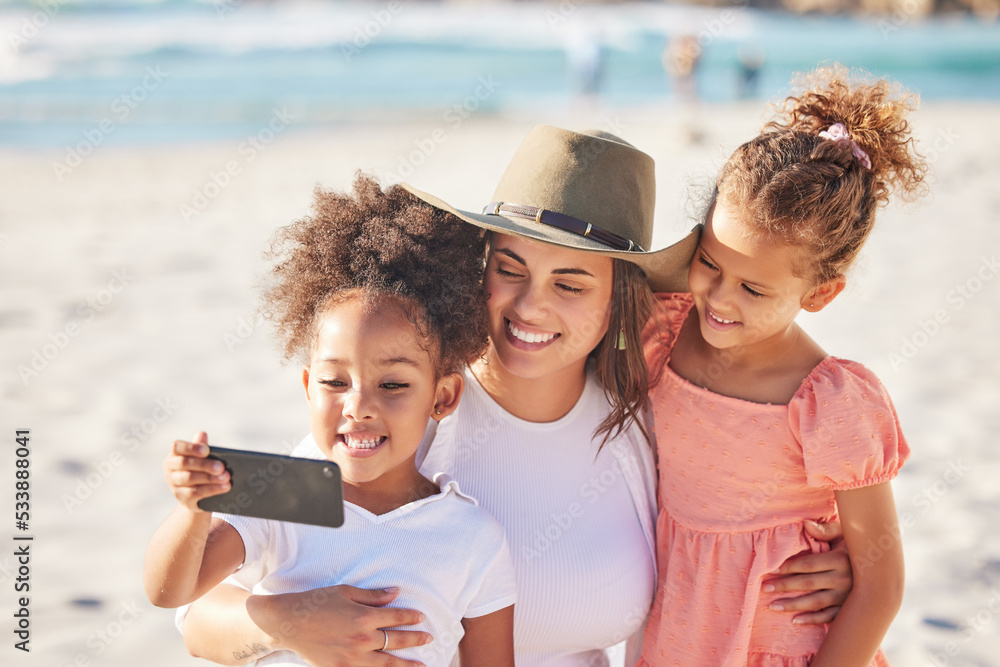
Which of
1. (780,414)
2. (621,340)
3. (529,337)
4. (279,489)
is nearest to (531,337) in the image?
(529,337)

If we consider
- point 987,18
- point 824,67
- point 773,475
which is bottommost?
point 773,475

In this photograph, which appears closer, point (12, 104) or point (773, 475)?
point (773, 475)

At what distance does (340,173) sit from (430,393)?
10366mm

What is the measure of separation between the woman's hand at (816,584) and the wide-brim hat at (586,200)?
0.92 meters

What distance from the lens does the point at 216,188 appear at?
10867 mm

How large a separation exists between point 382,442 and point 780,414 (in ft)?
3.65

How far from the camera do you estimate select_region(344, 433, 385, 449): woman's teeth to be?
2.12 m

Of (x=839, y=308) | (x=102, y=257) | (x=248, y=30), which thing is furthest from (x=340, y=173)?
(x=248, y=30)

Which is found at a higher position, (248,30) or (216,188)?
(248,30)

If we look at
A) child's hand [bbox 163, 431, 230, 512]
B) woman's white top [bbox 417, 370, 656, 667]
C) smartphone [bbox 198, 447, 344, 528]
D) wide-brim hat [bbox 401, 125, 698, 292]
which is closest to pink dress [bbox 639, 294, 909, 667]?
woman's white top [bbox 417, 370, 656, 667]

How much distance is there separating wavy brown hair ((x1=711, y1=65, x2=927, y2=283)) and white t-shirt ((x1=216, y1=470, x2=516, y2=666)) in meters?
1.18

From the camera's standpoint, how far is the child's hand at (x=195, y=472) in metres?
1.72

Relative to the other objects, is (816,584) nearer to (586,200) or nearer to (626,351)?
(626,351)

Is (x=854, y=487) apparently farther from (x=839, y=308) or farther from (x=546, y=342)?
(x=839, y=308)
